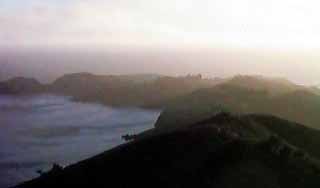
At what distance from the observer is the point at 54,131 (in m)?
88.3

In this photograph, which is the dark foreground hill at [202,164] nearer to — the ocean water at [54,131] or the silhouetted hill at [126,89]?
the ocean water at [54,131]

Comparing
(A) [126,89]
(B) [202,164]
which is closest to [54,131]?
(A) [126,89]

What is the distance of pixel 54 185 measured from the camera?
33875mm

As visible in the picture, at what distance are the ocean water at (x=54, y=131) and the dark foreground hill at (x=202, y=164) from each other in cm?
2311

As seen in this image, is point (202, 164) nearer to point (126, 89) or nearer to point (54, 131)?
point (54, 131)

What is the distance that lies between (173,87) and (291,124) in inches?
4021

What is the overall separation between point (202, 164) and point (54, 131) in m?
60.5

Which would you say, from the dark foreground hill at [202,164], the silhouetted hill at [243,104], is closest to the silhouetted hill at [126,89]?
the silhouetted hill at [243,104]

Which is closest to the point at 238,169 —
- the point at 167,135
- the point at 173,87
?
the point at 167,135

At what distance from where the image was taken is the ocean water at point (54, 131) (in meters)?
65.6

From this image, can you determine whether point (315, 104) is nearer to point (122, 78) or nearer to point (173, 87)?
point (173, 87)

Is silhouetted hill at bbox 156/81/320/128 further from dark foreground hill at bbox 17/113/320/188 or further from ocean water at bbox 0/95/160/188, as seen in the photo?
dark foreground hill at bbox 17/113/320/188

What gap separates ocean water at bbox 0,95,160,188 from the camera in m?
65.6

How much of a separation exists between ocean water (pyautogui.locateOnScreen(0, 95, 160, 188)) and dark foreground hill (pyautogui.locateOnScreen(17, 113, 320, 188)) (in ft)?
75.8
